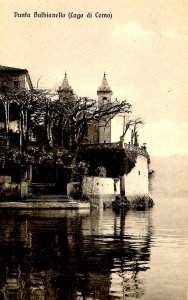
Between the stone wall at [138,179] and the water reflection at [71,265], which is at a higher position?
the stone wall at [138,179]

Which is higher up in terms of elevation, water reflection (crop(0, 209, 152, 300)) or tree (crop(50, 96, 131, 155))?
tree (crop(50, 96, 131, 155))

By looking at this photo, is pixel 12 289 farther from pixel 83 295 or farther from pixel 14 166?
pixel 14 166

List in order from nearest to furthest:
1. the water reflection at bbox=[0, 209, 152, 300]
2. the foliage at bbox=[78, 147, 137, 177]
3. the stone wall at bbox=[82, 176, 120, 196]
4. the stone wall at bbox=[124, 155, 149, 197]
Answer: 1. the water reflection at bbox=[0, 209, 152, 300]
2. the stone wall at bbox=[82, 176, 120, 196]
3. the foliage at bbox=[78, 147, 137, 177]
4. the stone wall at bbox=[124, 155, 149, 197]

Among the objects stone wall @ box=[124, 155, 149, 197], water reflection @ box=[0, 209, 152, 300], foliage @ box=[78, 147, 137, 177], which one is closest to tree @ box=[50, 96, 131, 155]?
foliage @ box=[78, 147, 137, 177]

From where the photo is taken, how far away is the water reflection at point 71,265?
648 cm

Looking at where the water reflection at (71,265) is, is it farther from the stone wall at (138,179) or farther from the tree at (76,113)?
the stone wall at (138,179)

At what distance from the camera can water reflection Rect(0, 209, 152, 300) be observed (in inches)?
255

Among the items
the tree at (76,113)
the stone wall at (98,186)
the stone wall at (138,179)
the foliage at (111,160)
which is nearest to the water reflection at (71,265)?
the stone wall at (98,186)

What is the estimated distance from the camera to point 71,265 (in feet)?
27.5

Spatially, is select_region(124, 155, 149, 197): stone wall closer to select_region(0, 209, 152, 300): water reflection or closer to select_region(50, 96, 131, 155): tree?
select_region(50, 96, 131, 155): tree

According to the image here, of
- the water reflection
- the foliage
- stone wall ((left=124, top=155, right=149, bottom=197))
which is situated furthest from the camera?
stone wall ((left=124, top=155, right=149, bottom=197))

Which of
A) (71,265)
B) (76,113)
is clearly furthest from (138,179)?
(71,265)

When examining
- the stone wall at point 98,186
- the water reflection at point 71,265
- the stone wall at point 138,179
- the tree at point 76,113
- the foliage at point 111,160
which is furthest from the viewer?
the stone wall at point 138,179

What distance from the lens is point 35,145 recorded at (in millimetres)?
37688
